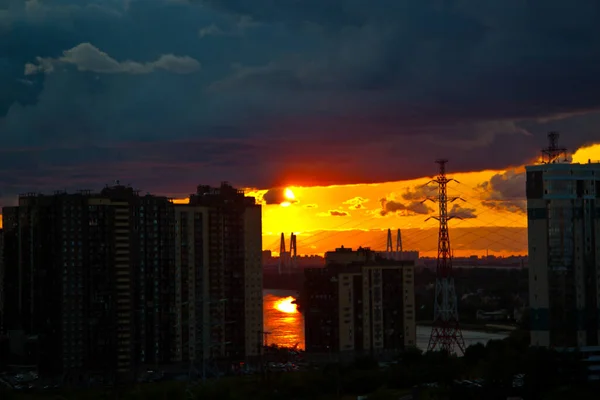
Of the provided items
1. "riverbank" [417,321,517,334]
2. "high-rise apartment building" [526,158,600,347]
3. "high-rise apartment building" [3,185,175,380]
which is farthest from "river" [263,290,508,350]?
"high-rise apartment building" [526,158,600,347]

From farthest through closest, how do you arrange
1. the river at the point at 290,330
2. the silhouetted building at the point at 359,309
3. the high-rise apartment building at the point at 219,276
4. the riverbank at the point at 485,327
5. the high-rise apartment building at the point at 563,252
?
the riverbank at the point at 485,327 < the river at the point at 290,330 < the silhouetted building at the point at 359,309 < the high-rise apartment building at the point at 219,276 < the high-rise apartment building at the point at 563,252

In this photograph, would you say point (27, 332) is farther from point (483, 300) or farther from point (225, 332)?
point (483, 300)

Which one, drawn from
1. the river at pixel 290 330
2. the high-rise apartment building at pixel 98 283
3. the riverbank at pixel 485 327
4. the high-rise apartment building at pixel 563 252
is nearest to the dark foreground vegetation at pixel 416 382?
the high-rise apartment building at pixel 563 252

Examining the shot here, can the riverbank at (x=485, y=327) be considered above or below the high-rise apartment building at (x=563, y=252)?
below

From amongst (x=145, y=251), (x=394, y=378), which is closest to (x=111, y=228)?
(x=145, y=251)

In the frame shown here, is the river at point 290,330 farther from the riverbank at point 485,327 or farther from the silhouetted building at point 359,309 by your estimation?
the silhouetted building at point 359,309

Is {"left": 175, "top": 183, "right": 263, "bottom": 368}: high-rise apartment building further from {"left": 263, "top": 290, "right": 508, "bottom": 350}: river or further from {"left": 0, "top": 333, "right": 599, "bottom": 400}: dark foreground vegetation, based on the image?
{"left": 263, "top": 290, "right": 508, "bottom": 350}: river
